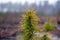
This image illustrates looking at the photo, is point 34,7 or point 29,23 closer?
point 29,23

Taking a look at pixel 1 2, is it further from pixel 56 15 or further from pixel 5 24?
pixel 56 15

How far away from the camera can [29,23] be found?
203cm

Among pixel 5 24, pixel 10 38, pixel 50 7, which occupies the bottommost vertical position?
pixel 10 38

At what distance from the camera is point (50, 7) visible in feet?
16.1

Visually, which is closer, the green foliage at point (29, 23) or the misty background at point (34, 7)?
the green foliage at point (29, 23)

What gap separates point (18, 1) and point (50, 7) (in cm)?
89

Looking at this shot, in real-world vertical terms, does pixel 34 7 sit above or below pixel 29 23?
below

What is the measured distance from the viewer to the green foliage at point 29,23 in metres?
2.00

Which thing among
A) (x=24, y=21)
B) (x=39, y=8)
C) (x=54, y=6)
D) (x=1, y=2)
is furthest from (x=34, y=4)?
(x=24, y=21)

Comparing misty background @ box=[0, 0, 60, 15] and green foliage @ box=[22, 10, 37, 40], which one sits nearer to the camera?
green foliage @ box=[22, 10, 37, 40]

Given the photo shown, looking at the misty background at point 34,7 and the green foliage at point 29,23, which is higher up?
the green foliage at point 29,23

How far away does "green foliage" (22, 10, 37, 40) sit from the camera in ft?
6.57

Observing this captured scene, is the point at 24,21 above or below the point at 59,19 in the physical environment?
above

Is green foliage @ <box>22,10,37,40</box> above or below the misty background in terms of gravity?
above
